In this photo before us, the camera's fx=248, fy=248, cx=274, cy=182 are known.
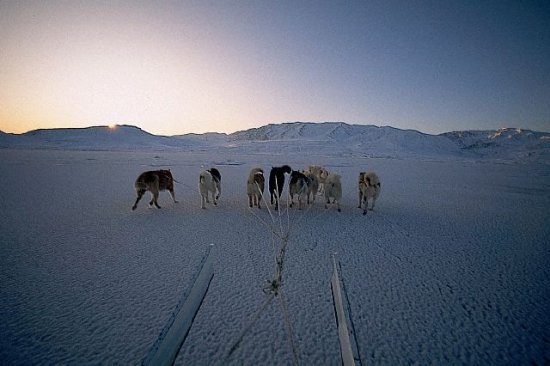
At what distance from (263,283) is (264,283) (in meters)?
0.02

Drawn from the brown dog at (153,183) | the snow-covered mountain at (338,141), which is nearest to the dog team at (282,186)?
the brown dog at (153,183)

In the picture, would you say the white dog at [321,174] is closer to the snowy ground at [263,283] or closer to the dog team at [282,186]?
the dog team at [282,186]

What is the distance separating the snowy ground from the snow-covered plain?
2 centimetres

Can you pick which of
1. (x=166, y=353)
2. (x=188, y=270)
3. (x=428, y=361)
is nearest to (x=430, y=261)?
(x=428, y=361)

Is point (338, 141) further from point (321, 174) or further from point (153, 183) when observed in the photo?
point (153, 183)

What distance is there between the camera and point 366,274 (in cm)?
432

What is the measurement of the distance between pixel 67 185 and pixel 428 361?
1571cm

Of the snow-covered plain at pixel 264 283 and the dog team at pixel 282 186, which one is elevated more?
the dog team at pixel 282 186

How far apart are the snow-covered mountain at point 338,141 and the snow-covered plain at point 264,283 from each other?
57443 millimetres

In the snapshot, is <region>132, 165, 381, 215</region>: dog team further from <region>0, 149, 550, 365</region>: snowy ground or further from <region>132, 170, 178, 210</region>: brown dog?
<region>0, 149, 550, 365</region>: snowy ground

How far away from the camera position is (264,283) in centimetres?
395

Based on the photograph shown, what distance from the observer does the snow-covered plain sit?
→ 108 inches

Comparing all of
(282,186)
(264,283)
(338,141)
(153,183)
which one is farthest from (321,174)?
(338,141)

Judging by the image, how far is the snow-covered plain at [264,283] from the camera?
2736 mm
